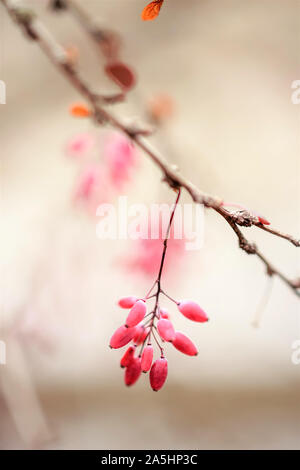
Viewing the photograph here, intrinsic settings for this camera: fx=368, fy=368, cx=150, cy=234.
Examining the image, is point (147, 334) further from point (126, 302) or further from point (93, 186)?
point (93, 186)

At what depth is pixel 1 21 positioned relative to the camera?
1696mm

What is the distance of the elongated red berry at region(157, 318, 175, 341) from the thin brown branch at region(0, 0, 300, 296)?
4.8 inches

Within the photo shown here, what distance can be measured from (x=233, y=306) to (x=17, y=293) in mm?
935

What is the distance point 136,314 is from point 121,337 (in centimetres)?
3

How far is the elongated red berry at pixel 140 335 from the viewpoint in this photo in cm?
44

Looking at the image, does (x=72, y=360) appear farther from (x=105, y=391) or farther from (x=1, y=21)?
(x=1, y=21)

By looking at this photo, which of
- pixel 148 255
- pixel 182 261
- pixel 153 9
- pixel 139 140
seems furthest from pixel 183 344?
pixel 182 261

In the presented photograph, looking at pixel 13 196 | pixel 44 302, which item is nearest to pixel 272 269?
pixel 44 302

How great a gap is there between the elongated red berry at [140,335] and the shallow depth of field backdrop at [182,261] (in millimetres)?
712

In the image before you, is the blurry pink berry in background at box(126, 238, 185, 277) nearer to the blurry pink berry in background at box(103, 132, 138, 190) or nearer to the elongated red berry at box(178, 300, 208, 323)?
the blurry pink berry in background at box(103, 132, 138, 190)

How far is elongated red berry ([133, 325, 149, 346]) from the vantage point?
1.44ft

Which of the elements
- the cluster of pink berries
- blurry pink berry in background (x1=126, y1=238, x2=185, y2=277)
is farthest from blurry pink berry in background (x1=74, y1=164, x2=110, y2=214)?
the cluster of pink berries

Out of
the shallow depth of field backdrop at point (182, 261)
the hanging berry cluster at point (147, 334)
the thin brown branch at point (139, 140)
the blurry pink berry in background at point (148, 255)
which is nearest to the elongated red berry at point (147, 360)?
the hanging berry cluster at point (147, 334)
